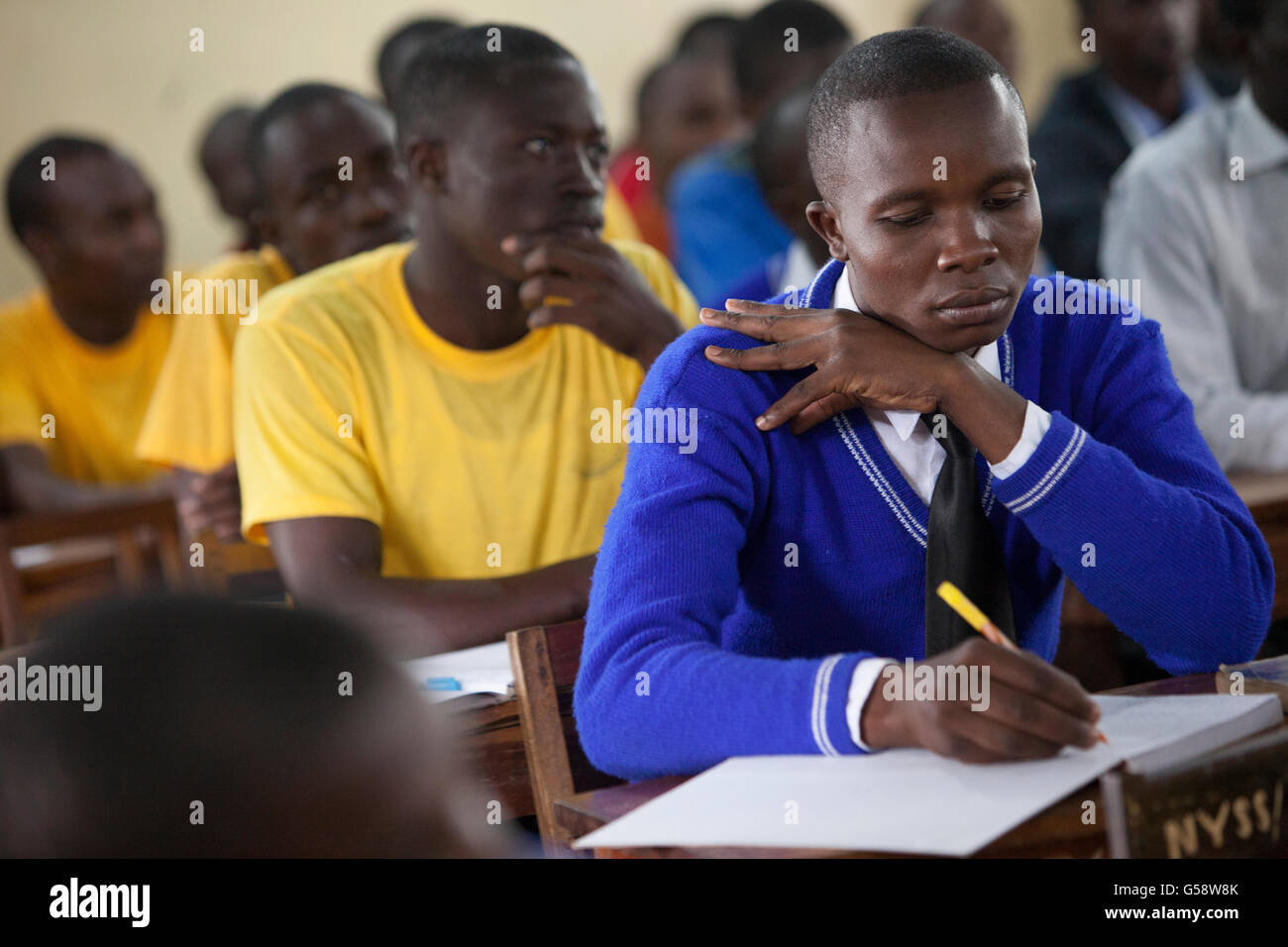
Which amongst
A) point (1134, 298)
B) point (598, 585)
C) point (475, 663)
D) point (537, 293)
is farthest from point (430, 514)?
point (1134, 298)

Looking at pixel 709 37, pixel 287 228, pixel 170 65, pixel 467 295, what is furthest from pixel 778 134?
pixel 170 65

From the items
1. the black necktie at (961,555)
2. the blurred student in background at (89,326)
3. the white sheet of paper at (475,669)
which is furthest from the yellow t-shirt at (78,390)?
the black necktie at (961,555)

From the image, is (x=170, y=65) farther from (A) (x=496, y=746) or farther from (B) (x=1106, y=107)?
(A) (x=496, y=746)

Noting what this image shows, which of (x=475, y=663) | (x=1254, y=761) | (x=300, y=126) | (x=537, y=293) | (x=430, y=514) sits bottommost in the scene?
(x=1254, y=761)

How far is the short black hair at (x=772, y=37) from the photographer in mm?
4480

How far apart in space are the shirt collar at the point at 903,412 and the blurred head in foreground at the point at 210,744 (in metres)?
0.87

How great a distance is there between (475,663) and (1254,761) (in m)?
0.96

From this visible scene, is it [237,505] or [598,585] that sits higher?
[237,505]

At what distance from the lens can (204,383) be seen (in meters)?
2.96

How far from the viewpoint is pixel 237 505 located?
273cm

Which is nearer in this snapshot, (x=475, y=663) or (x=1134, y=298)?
(x=475, y=663)

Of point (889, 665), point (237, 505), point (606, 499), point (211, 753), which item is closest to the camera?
point (211, 753)

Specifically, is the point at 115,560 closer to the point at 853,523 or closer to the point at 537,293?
the point at 537,293

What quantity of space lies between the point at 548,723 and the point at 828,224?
23.1 inches
